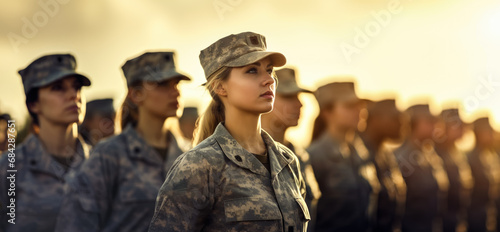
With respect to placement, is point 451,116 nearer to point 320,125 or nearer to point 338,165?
point 320,125

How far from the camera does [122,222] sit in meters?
6.51

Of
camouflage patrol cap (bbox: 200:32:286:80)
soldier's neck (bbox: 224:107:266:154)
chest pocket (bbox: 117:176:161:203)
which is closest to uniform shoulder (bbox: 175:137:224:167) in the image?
soldier's neck (bbox: 224:107:266:154)

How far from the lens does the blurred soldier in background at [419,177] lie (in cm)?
1262

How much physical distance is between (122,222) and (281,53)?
3144 mm

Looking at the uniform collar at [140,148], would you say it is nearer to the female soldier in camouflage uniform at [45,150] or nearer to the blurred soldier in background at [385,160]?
the female soldier in camouflage uniform at [45,150]

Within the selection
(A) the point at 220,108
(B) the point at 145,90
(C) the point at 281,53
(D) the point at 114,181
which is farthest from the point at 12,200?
(C) the point at 281,53

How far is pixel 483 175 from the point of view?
1669 cm

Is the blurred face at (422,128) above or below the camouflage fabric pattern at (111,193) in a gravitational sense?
below

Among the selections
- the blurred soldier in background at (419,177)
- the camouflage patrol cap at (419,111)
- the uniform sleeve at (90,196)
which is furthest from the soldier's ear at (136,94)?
the camouflage patrol cap at (419,111)

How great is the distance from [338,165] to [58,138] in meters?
4.24

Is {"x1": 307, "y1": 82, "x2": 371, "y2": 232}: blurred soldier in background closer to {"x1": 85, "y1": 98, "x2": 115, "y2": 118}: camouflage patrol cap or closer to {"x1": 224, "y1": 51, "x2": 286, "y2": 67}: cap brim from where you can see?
{"x1": 85, "y1": 98, "x2": 115, "y2": 118}: camouflage patrol cap

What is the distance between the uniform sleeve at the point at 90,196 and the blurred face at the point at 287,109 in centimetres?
210

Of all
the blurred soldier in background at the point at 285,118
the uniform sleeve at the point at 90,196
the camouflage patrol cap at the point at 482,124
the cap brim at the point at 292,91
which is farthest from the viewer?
the camouflage patrol cap at the point at 482,124

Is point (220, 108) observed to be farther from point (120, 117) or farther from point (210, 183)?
point (120, 117)
